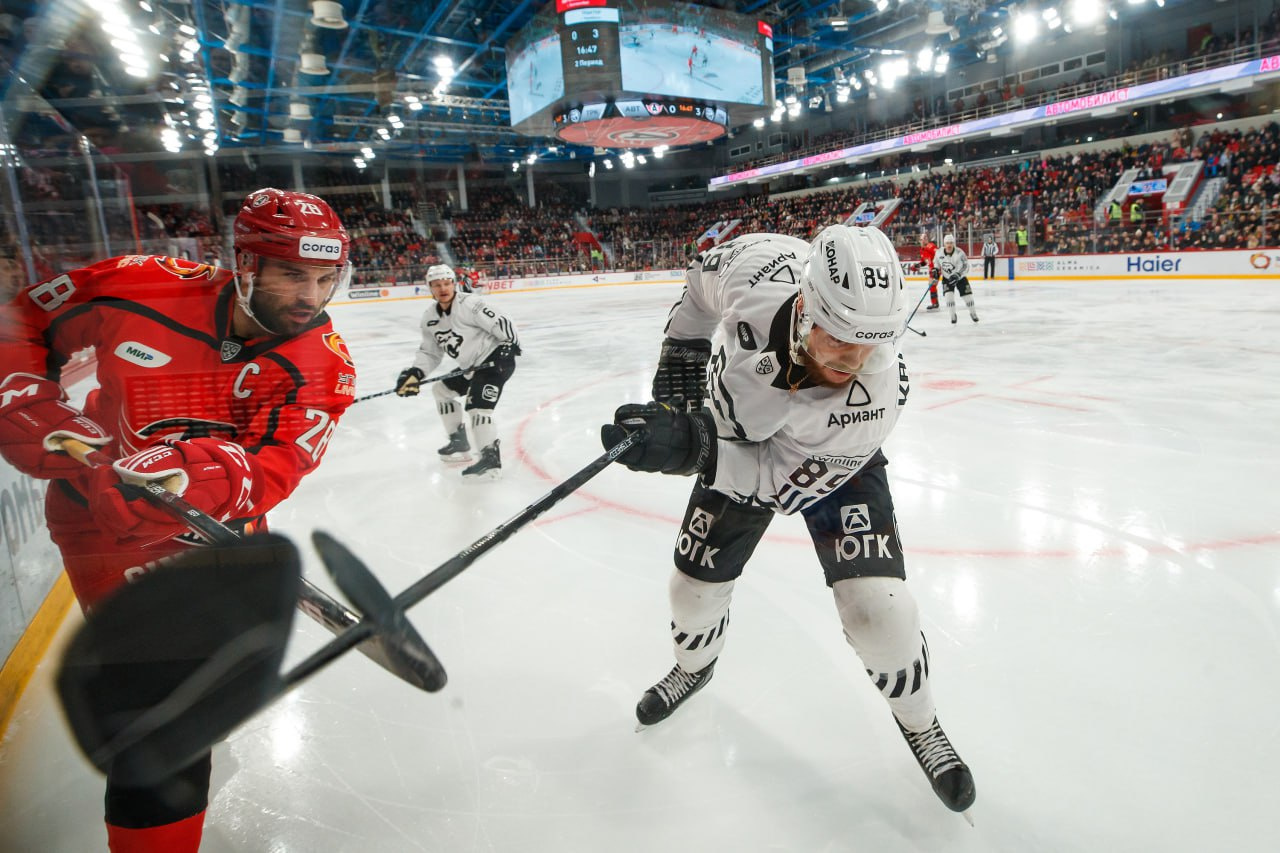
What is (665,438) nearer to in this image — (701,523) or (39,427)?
(701,523)

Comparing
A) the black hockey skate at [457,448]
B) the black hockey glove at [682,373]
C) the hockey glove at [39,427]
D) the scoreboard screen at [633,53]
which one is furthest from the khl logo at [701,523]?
the scoreboard screen at [633,53]

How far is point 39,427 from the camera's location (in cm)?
86

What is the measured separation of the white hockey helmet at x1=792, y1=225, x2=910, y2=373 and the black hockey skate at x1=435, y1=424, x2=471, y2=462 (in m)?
2.92

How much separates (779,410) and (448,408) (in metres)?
2.95

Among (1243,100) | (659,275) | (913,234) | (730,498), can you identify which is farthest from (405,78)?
(1243,100)

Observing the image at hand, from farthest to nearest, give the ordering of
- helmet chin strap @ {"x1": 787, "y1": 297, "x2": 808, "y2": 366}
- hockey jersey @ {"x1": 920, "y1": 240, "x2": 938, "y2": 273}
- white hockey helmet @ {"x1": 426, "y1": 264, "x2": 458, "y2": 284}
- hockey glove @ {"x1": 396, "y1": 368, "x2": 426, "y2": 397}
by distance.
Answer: hockey jersey @ {"x1": 920, "y1": 240, "x2": 938, "y2": 273}
hockey glove @ {"x1": 396, "y1": 368, "x2": 426, "y2": 397}
white hockey helmet @ {"x1": 426, "y1": 264, "x2": 458, "y2": 284}
helmet chin strap @ {"x1": 787, "y1": 297, "x2": 808, "y2": 366}

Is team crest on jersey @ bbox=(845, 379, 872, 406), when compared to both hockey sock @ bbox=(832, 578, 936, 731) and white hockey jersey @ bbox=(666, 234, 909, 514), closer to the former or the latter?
white hockey jersey @ bbox=(666, 234, 909, 514)

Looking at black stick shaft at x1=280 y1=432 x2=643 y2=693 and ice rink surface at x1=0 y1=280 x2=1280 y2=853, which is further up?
black stick shaft at x1=280 y1=432 x2=643 y2=693

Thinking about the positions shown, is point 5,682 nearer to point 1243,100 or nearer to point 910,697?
point 910,697

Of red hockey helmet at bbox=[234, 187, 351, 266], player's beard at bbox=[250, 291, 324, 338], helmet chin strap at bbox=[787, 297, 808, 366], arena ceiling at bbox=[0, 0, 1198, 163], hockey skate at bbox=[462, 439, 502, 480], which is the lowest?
hockey skate at bbox=[462, 439, 502, 480]

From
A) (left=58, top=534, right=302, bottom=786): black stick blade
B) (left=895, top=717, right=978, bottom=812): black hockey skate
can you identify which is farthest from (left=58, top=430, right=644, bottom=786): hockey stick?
(left=895, top=717, right=978, bottom=812): black hockey skate

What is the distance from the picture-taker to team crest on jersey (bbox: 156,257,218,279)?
39.5 inches

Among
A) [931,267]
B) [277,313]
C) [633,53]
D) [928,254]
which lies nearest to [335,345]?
[277,313]

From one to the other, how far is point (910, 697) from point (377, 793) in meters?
1.13
